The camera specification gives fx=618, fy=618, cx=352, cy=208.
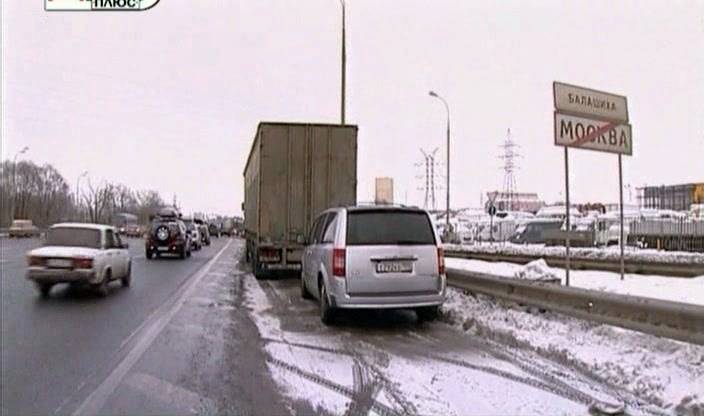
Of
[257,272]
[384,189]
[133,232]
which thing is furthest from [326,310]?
[133,232]

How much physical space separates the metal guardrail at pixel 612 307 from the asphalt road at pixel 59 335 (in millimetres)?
6129

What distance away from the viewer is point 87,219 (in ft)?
408

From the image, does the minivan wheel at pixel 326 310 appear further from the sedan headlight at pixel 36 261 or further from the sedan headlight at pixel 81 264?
the sedan headlight at pixel 36 261

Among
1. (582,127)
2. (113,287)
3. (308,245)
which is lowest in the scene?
(113,287)

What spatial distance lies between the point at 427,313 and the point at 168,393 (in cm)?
505

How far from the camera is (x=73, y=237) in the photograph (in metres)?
14.4

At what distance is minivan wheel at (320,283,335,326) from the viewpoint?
9571 millimetres

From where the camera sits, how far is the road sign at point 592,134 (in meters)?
11.5

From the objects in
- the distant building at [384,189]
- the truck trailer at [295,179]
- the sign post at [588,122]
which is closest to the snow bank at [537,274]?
the sign post at [588,122]

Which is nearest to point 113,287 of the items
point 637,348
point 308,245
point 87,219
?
point 308,245

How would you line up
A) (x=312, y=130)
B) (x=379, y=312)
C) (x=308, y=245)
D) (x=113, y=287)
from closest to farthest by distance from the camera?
(x=379, y=312)
(x=308, y=245)
(x=113, y=287)
(x=312, y=130)

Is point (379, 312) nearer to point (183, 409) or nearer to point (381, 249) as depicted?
point (381, 249)

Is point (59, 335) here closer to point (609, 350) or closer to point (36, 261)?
point (36, 261)

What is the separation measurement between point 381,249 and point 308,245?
3474mm
